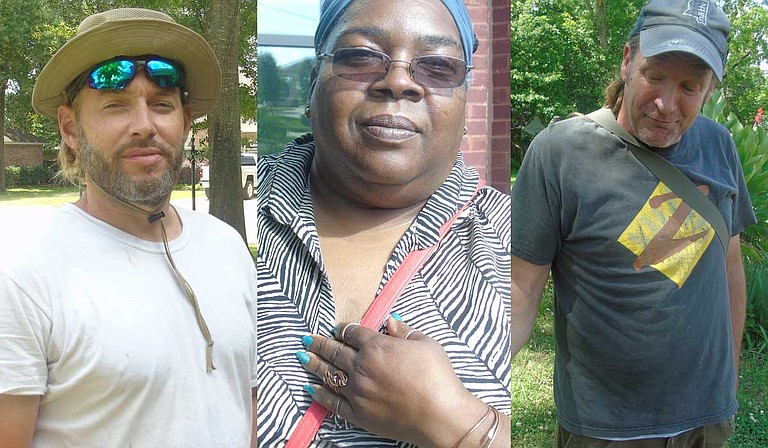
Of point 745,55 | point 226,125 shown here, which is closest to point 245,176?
point 226,125

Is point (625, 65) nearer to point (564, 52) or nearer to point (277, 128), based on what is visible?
point (564, 52)

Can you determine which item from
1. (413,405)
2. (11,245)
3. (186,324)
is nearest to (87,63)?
(11,245)

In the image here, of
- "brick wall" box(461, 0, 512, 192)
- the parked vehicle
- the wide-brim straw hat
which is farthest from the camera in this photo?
the wide-brim straw hat

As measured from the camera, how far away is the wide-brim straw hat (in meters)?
1.48

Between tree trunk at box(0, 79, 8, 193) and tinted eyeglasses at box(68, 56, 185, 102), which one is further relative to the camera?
tree trunk at box(0, 79, 8, 193)

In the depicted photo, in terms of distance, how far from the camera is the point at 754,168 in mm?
1962

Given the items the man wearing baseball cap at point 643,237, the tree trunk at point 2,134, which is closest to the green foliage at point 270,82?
the man wearing baseball cap at point 643,237

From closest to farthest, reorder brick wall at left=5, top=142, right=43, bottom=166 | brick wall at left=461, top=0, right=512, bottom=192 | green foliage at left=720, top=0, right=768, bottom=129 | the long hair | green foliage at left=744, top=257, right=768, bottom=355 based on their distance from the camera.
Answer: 1. brick wall at left=461, top=0, right=512, bottom=192
2. the long hair
3. brick wall at left=5, top=142, right=43, bottom=166
4. green foliage at left=720, top=0, right=768, bottom=129
5. green foliage at left=744, top=257, right=768, bottom=355

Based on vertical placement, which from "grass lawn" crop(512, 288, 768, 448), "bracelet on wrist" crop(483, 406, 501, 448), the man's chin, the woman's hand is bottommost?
"grass lawn" crop(512, 288, 768, 448)

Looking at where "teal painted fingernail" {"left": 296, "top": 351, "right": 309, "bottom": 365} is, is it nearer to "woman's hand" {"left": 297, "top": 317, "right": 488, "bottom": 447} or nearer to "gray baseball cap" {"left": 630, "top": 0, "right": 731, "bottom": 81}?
"woman's hand" {"left": 297, "top": 317, "right": 488, "bottom": 447}

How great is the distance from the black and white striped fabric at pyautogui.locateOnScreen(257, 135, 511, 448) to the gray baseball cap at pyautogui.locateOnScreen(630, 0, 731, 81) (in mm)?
690

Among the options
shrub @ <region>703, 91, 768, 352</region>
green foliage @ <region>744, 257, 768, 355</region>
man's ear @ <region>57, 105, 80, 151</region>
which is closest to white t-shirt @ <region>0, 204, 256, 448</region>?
man's ear @ <region>57, 105, 80, 151</region>

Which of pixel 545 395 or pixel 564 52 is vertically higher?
pixel 564 52

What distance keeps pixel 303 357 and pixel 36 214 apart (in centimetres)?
81
